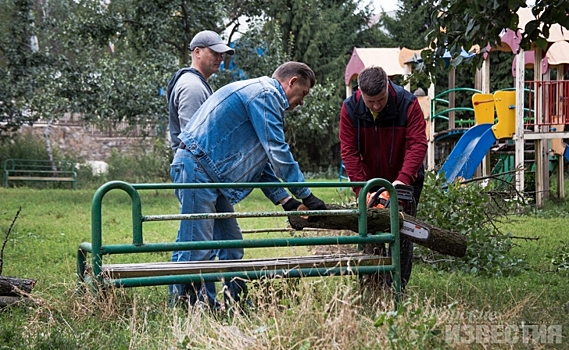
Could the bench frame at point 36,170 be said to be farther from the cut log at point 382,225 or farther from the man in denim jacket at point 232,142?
the cut log at point 382,225

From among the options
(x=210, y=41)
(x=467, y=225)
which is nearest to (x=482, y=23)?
(x=210, y=41)

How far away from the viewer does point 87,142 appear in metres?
29.0

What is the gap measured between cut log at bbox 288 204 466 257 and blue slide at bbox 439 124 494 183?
21.5ft

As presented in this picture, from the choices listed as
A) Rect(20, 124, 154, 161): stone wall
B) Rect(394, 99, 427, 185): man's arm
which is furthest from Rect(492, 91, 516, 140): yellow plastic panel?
Rect(20, 124, 154, 161): stone wall

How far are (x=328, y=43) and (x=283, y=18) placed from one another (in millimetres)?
3294

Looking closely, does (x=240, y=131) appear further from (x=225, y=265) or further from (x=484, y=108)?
(x=484, y=108)

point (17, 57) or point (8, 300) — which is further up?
point (17, 57)

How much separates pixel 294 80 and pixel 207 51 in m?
0.94

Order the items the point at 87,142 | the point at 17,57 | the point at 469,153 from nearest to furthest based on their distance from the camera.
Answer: the point at 469,153 < the point at 17,57 < the point at 87,142

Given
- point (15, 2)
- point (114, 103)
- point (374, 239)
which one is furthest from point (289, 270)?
point (15, 2)

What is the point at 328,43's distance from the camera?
31.2 m

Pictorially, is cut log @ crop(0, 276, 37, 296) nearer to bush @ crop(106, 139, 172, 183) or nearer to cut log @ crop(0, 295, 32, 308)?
cut log @ crop(0, 295, 32, 308)

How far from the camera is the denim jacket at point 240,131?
4.82 meters

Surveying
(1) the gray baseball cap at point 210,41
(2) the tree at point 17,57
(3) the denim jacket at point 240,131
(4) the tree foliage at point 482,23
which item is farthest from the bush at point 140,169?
(3) the denim jacket at point 240,131
